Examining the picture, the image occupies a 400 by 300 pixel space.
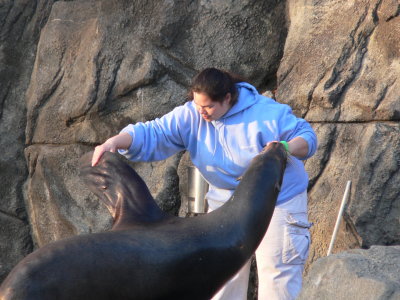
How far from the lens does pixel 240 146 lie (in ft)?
→ 13.2

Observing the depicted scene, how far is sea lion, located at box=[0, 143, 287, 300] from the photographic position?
302 centimetres

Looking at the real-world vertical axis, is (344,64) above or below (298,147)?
above

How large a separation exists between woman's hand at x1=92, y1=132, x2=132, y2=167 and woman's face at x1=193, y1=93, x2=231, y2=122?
389 mm

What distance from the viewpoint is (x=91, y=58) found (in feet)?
21.8

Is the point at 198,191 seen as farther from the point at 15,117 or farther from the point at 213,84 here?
the point at 15,117

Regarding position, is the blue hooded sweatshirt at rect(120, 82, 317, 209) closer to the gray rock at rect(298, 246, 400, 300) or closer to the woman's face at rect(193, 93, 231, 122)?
the woman's face at rect(193, 93, 231, 122)

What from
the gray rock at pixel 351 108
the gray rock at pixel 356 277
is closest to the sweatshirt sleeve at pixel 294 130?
the gray rock at pixel 356 277

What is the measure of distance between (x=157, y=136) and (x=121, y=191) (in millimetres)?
666

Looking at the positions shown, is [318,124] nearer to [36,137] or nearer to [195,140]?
[195,140]

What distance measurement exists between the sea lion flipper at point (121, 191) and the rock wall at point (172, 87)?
2080 millimetres

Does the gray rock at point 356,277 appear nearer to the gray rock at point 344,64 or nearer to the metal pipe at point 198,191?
the gray rock at point 344,64

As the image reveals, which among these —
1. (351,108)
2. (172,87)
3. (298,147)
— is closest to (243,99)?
(298,147)

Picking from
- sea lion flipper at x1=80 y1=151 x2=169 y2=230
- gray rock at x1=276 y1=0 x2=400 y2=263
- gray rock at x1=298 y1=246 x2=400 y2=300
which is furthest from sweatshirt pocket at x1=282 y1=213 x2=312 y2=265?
gray rock at x1=276 y1=0 x2=400 y2=263

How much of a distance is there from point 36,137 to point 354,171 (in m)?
3.17
